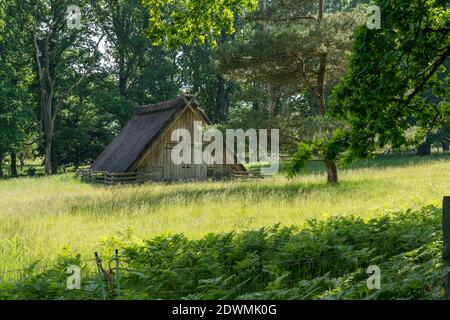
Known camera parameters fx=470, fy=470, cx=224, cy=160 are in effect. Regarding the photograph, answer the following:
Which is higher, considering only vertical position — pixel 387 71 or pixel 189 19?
pixel 189 19

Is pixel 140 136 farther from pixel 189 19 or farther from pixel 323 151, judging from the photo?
pixel 323 151

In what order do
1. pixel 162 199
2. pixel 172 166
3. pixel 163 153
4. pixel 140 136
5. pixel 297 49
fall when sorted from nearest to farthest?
pixel 162 199, pixel 297 49, pixel 163 153, pixel 172 166, pixel 140 136

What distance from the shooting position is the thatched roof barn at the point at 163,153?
25844 mm

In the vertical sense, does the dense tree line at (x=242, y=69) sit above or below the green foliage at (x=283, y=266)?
above

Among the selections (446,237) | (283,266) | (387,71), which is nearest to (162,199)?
(283,266)

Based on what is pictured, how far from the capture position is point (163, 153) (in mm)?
26734

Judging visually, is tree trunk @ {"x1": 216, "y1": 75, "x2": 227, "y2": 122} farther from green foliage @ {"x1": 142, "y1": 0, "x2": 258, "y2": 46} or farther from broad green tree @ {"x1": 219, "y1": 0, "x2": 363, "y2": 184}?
green foliage @ {"x1": 142, "y1": 0, "x2": 258, "y2": 46}

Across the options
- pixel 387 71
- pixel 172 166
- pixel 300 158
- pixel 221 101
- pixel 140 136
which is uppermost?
pixel 221 101

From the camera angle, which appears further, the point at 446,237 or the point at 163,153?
the point at 163,153

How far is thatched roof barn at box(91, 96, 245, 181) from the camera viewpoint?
2584 centimetres

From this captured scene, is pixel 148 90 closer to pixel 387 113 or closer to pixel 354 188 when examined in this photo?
pixel 354 188

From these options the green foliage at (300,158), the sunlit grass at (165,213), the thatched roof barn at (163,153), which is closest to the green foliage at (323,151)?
the green foliage at (300,158)

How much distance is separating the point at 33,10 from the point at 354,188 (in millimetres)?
30669

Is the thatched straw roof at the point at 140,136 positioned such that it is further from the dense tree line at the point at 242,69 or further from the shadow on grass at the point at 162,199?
the shadow on grass at the point at 162,199
